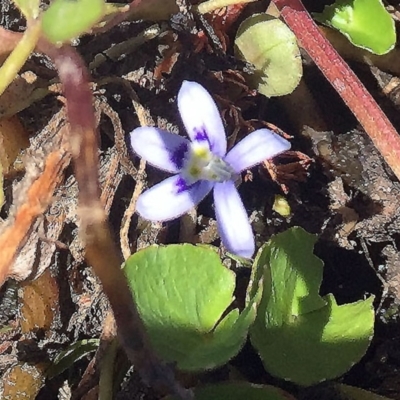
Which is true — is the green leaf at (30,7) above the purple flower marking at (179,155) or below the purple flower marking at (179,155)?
above

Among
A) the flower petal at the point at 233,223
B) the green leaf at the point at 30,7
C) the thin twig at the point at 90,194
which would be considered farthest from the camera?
the flower petal at the point at 233,223

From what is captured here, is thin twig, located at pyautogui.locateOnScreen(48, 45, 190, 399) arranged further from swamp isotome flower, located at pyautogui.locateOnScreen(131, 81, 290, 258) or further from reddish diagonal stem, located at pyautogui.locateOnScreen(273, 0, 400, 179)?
reddish diagonal stem, located at pyautogui.locateOnScreen(273, 0, 400, 179)

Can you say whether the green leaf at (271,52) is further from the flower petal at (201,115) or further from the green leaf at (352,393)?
the green leaf at (352,393)

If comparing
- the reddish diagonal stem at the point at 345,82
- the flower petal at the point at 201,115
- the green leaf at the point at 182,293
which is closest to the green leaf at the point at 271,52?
the reddish diagonal stem at the point at 345,82

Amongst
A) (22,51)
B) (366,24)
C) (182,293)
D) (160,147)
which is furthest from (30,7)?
(366,24)

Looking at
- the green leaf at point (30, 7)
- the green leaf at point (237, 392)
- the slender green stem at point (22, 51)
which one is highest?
the green leaf at point (30, 7)

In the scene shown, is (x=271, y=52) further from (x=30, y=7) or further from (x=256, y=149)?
(x=30, y=7)
